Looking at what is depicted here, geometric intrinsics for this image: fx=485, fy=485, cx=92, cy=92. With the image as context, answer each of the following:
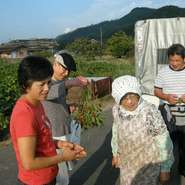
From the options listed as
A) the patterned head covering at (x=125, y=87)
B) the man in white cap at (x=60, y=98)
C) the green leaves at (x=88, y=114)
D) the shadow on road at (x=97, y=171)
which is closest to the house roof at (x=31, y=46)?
the green leaves at (x=88, y=114)

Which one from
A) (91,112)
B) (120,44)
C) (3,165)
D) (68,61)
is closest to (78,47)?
(120,44)

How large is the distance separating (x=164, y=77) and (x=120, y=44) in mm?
41522

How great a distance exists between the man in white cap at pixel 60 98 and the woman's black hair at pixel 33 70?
1.40 metres

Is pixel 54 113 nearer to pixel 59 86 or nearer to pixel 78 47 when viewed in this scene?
pixel 59 86

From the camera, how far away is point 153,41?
27.2 feet

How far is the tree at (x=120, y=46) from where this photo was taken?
4625 centimetres

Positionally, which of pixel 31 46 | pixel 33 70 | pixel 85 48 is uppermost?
pixel 33 70

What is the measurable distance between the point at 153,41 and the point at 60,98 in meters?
3.99

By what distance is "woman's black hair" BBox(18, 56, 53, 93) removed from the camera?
2951mm

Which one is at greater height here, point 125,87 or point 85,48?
point 125,87

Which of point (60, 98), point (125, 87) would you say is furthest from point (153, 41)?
point (125, 87)

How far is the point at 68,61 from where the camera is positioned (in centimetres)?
439

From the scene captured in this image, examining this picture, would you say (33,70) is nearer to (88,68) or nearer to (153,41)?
(153,41)

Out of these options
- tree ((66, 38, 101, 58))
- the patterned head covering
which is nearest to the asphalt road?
the patterned head covering
